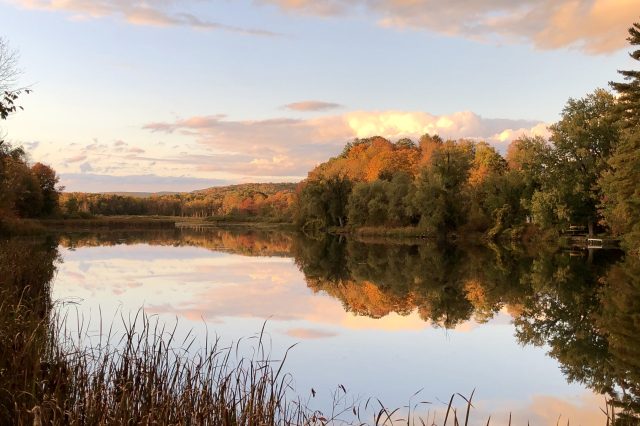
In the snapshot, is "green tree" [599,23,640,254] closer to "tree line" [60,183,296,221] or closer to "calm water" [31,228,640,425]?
"calm water" [31,228,640,425]

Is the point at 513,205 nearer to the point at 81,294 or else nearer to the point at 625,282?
the point at 625,282

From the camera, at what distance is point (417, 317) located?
15.8 metres

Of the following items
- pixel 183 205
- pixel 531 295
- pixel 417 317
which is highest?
pixel 183 205

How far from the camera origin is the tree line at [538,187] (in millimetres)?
31398

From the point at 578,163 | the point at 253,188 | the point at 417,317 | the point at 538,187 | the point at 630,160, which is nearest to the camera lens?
the point at 417,317

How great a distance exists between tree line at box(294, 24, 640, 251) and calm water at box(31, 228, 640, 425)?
22.3 ft

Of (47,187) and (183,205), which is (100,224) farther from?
(183,205)

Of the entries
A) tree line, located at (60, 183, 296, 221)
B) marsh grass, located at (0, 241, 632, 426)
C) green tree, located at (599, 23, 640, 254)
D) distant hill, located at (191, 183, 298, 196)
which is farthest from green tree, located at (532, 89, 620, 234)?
distant hill, located at (191, 183, 298, 196)

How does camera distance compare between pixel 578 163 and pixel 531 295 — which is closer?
pixel 531 295

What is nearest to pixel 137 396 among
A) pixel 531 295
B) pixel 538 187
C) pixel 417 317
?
pixel 417 317

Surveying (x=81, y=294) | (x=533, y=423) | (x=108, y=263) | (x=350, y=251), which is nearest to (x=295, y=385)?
(x=533, y=423)

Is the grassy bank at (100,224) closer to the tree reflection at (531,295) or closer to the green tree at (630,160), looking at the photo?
the tree reflection at (531,295)

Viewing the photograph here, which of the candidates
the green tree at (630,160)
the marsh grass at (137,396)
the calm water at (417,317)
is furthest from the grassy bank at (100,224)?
the marsh grass at (137,396)

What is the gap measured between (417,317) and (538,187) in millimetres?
32025
